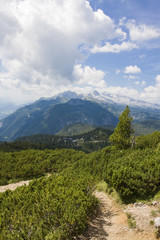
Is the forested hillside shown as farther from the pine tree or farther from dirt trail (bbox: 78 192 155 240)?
the pine tree

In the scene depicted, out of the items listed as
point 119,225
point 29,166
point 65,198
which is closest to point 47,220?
point 65,198

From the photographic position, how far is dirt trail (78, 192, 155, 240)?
884cm

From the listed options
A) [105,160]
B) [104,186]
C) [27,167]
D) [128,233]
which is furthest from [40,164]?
[128,233]

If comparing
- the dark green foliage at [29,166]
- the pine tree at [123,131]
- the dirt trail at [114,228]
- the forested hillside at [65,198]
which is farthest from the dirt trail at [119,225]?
the dark green foliage at [29,166]

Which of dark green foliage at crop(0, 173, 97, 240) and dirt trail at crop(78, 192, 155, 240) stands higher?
dark green foliage at crop(0, 173, 97, 240)

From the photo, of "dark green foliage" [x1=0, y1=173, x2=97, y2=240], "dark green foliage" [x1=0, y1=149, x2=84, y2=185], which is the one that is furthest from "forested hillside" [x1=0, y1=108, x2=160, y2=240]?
"dark green foliage" [x1=0, y1=149, x2=84, y2=185]

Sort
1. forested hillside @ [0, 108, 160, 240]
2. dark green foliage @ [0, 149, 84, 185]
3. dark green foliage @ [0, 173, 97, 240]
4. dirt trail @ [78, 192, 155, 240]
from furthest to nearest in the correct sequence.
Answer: dark green foliage @ [0, 149, 84, 185], dirt trail @ [78, 192, 155, 240], forested hillside @ [0, 108, 160, 240], dark green foliage @ [0, 173, 97, 240]

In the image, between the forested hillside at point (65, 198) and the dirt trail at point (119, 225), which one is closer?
the forested hillside at point (65, 198)

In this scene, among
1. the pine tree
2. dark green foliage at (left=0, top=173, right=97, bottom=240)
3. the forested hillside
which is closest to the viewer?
dark green foliage at (left=0, top=173, right=97, bottom=240)

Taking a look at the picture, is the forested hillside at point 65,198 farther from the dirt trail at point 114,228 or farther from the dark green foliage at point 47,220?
the dirt trail at point 114,228

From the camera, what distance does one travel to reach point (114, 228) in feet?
32.3

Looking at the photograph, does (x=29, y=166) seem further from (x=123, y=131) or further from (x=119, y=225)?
(x=119, y=225)

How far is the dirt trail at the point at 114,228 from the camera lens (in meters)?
8.84

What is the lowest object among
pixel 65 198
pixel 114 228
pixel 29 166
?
pixel 29 166
